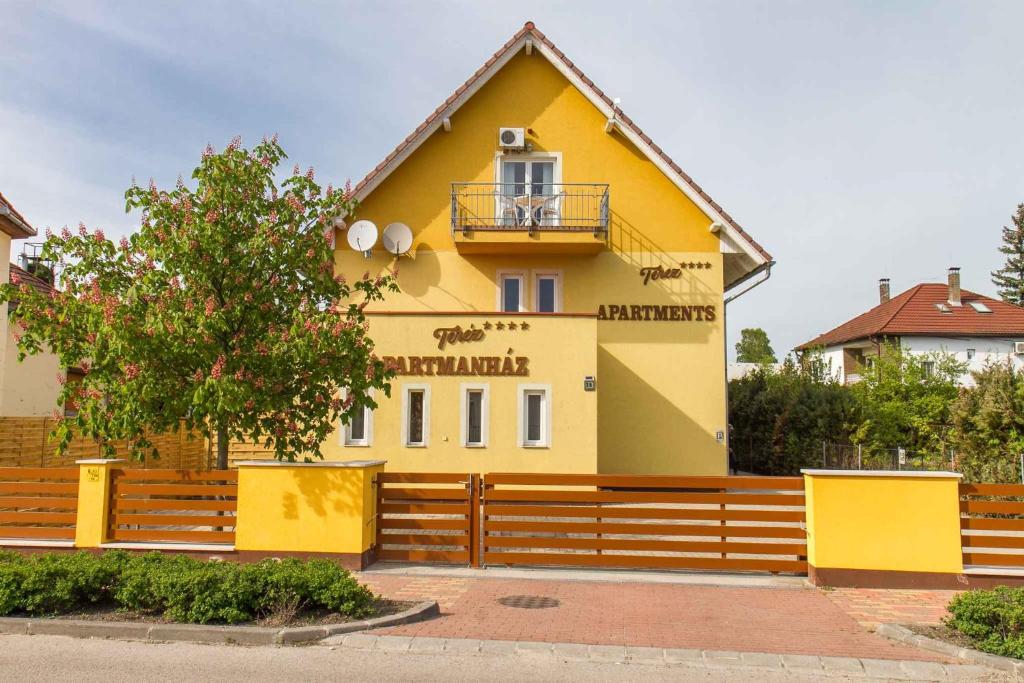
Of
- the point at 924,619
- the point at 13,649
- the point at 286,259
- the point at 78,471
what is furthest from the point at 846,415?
the point at 13,649

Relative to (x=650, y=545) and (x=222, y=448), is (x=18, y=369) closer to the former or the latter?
(x=222, y=448)

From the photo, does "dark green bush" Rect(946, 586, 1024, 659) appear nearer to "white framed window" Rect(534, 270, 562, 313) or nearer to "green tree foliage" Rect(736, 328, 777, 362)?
"white framed window" Rect(534, 270, 562, 313)

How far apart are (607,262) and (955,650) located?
541 inches

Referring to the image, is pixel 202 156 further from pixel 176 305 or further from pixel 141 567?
pixel 141 567

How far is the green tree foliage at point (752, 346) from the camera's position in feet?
369

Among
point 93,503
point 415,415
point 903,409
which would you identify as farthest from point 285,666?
point 903,409

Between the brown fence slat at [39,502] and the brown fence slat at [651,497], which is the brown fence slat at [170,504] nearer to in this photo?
the brown fence slat at [39,502]

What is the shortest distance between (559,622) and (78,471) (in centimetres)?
706

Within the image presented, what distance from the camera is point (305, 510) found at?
33.4ft

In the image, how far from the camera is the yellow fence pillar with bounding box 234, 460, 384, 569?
396 inches

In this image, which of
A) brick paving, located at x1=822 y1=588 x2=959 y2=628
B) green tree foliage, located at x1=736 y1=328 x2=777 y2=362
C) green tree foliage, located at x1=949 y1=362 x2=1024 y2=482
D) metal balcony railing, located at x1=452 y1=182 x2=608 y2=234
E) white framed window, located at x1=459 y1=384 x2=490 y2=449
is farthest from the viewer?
green tree foliage, located at x1=736 y1=328 x2=777 y2=362

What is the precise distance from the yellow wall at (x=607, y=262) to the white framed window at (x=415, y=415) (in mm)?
2736

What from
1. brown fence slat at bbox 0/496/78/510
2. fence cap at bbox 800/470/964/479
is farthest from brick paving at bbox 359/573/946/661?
brown fence slat at bbox 0/496/78/510

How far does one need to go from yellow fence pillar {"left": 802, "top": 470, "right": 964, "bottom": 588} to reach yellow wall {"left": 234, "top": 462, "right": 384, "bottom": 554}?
18.8ft
